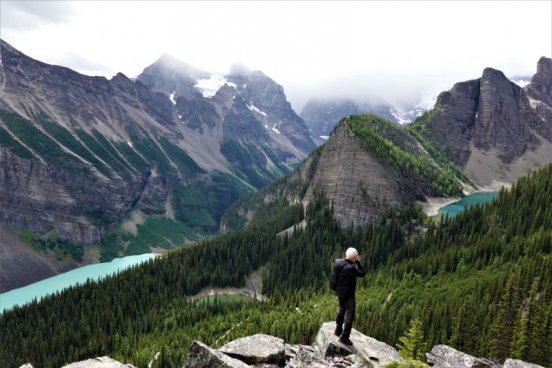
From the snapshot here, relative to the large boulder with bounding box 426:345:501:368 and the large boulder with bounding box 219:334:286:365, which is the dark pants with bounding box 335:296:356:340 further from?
the large boulder with bounding box 426:345:501:368

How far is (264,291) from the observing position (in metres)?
154

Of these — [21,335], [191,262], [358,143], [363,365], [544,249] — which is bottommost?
[21,335]

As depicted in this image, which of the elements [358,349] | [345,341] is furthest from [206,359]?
[358,349]

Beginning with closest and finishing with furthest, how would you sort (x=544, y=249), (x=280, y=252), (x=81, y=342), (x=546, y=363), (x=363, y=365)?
(x=363, y=365)
(x=546, y=363)
(x=544, y=249)
(x=81, y=342)
(x=280, y=252)

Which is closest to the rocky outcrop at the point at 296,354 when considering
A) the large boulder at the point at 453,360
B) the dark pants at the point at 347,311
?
the dark pants at the point at 347,311

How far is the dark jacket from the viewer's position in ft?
85.2

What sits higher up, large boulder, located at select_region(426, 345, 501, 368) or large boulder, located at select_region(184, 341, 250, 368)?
large boulder, located at select_region(184, 341, 250, 368)

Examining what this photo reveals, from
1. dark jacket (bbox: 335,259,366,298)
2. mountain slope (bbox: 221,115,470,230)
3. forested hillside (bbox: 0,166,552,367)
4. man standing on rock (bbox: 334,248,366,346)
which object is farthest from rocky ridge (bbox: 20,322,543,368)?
mountain slope (bbox: 221,115,470,230)

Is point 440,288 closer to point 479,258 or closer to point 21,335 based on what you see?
point 479,258

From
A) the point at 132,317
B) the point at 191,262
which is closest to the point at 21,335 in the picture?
the point at 132,317

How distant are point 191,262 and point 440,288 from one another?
102 metres

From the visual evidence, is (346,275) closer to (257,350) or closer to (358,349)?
(358,349)

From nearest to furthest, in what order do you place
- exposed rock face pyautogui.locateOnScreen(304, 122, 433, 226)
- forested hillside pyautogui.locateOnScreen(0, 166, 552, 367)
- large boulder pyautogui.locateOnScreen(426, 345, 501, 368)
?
large boulder pyautogui.locateOnScreen(426, 345, 501, 368), forested hillside pyautogui.locateOnScreen(0, 166, 552, 367), exposed rock face pyautogui.locateOnScreen(304, 122, 433, 226)

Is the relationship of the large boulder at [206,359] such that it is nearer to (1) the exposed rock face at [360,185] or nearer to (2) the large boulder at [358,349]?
(2) the large boulder at [358,349]
